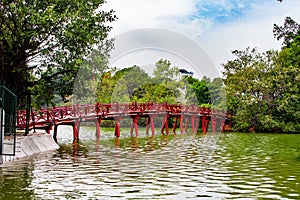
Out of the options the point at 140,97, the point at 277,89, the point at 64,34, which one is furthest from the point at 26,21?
the point at 140,97

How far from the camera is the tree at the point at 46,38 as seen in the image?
18062 mm

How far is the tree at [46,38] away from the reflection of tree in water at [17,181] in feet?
21.1

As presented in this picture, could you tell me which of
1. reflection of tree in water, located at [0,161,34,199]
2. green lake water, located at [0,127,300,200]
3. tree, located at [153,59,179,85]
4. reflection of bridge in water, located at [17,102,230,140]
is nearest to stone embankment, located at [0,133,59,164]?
green lake water, located at [0,127,300,200]

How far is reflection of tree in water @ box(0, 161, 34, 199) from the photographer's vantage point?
29.7 feet

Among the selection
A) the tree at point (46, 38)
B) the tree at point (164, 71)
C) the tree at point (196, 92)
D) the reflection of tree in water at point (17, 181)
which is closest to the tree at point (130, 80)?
the tree at point (164, 71)

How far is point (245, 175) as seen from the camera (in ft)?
38.6

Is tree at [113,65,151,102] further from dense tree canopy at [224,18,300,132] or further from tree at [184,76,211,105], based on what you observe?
dense tree canopy at [224,18,300,132]

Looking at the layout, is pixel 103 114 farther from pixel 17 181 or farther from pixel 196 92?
pixel 196 92

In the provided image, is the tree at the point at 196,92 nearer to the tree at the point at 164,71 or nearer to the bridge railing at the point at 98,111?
the tree at the point at 164,71

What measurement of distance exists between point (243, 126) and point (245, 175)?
3114 cm

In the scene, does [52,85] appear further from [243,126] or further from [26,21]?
[243,126]

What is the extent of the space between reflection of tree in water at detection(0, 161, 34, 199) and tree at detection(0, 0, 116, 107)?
6.42 m

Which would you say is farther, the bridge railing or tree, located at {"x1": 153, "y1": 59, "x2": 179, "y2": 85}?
tree, located at {"x1": 153, "y1": 59, "x2": 179, "y2": 85}

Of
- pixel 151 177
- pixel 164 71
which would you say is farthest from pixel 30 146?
pixel 164 71
